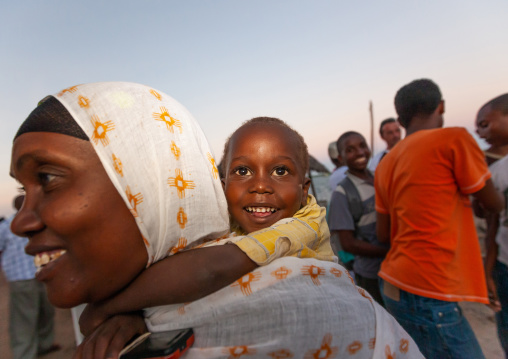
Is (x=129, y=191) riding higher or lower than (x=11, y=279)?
higher

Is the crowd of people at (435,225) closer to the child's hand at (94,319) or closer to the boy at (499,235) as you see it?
the boy at (499,235)

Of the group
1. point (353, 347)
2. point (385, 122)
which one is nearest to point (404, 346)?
point (353, 347)

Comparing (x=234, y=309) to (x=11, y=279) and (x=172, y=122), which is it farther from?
(x=11, y=279)

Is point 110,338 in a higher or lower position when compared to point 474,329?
higher

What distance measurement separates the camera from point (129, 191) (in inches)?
34.0

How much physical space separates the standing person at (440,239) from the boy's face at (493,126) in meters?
1.23

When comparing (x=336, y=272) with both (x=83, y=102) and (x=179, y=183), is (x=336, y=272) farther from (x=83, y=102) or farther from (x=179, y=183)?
(x=83, y=102)

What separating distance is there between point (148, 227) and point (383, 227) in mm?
2565

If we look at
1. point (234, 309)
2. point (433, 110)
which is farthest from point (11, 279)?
point (433, 110)

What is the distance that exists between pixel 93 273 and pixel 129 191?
0.24 m

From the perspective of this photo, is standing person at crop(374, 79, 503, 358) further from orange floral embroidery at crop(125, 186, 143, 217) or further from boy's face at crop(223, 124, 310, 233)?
orange floral embroidery at crop(125, 186, 143, 217)

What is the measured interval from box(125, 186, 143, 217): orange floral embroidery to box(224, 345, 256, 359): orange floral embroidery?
511 mm

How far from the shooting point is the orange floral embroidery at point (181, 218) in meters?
0.97

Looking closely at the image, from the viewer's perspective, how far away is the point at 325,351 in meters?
0.95
